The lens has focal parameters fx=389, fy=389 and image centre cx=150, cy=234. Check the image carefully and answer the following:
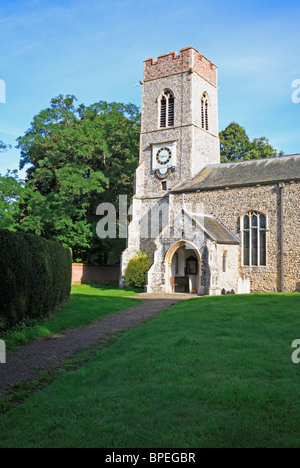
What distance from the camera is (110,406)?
4625mm

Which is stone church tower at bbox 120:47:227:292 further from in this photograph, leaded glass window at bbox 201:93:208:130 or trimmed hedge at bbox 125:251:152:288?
trimmed hedge at bbox 125:251:152:288

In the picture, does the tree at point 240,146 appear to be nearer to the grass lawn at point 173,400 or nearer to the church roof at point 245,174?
the church roof at point 245,174

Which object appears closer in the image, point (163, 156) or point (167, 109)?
point (163, 156)

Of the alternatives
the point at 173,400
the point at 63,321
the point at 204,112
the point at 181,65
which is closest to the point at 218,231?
the point at 204,112

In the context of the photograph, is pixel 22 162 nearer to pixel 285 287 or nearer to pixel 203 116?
pixel 203 116

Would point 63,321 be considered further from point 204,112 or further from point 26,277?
point 204,112

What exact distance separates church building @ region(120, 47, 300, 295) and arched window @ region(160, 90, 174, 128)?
0.25 ft

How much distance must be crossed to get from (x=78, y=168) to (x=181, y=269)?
11525 millimetres

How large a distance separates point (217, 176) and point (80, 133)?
12.0 meters

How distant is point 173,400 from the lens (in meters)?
4.73

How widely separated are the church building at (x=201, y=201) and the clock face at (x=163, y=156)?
75mm

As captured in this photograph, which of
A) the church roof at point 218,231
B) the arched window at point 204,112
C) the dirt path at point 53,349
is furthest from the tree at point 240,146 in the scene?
the dirt path at point 53,349

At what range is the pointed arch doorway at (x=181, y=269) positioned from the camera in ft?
76.8

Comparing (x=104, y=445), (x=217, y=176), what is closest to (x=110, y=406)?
(x=104, y=445)
